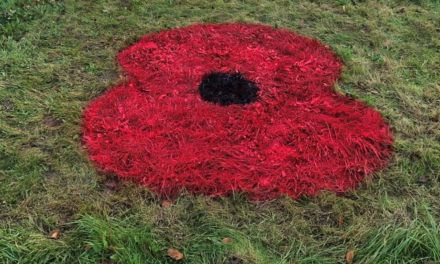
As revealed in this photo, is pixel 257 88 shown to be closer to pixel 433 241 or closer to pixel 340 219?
pixel 340 219

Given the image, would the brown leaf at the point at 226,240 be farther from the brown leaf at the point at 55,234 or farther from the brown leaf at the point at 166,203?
the brown leaf at the point at 55,234

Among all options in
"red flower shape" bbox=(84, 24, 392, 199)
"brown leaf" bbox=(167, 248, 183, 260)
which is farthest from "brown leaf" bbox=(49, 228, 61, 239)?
"brown leaf" bbox=(167, 248, 183, 260)

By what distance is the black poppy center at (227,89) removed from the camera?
3.92 meters

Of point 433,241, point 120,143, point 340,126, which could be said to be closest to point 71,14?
point 120,143

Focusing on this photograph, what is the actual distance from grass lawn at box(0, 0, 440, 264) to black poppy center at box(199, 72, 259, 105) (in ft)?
2.73

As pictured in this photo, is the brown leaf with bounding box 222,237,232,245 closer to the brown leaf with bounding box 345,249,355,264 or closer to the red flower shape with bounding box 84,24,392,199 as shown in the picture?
the red flower shape with bounding box 84,24,392,199

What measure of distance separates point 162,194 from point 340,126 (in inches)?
58.0

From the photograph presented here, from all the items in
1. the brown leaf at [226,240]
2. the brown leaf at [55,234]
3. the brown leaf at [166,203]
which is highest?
the brown leaf at [166,203]

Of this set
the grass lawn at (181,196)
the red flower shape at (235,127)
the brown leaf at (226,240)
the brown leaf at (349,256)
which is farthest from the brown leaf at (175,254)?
the brown leaf at (349,256)

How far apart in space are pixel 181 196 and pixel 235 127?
2.55ft

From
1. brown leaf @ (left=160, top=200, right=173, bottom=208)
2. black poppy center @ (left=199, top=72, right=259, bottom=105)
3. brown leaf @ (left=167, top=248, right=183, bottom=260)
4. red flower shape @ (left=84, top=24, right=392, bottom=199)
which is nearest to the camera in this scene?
brown leaf @ (left=167, top=248, right=183, bottom=260)

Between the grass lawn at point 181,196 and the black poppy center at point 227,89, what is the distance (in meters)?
0.83

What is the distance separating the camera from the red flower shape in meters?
3.27

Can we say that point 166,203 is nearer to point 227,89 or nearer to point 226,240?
point 226,240
